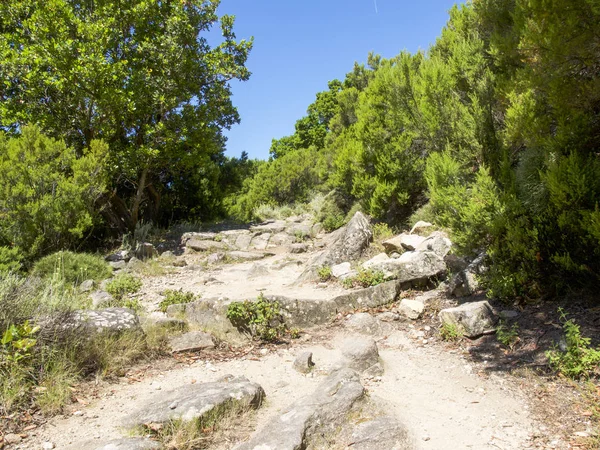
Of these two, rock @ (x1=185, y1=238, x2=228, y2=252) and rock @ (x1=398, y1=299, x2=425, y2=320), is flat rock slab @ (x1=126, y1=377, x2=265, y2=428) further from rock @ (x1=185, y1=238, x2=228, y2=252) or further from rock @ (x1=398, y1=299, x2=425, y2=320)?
rock @ (x1=185, y1=238, x2=228, y2=252)

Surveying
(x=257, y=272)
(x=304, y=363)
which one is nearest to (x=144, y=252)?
(x=257, y=272)

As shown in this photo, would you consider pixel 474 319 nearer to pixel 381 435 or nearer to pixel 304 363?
pixel 304 363

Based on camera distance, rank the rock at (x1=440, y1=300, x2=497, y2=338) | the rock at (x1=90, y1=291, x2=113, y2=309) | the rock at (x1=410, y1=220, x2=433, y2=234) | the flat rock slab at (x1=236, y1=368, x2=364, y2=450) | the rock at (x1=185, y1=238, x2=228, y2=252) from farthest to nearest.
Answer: the rock at (x1=185, y1=238, x2=228, y2=252), the rock at (x1=410, y1=220, x2=433, y2=234), the rock at (x1=90, y1=291, x2=113, y2=309), the rock at (x1=440, y1=300, x2=497, y2=338), the flat rock slab at (x1=236, y1=368, x2=364, y2=450)

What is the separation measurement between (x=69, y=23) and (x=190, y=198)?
6.81 m

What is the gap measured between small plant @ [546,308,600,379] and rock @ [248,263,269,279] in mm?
5652

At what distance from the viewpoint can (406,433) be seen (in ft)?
9.36

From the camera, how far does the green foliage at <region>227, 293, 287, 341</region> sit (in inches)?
195

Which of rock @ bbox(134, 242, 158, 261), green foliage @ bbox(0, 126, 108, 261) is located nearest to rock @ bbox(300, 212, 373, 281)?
rock @ bbox(134, 242, 158, 261)

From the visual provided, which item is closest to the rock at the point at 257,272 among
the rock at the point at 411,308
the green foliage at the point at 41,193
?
the rock at the point at 411,308

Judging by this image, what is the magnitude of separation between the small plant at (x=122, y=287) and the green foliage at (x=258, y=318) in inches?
111

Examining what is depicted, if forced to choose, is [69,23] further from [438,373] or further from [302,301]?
[438,373]

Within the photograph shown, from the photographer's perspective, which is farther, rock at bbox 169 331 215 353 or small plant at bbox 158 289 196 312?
small plant at bbox 158 289 196 312

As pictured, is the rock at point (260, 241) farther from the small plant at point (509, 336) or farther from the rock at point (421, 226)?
the small plant at point (509, 336)

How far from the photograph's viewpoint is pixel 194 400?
3.14 m
